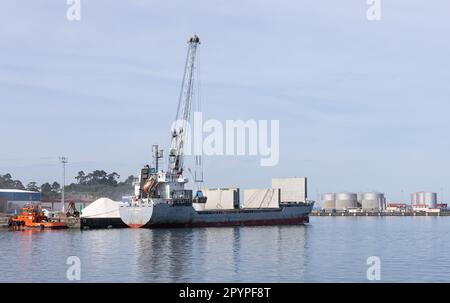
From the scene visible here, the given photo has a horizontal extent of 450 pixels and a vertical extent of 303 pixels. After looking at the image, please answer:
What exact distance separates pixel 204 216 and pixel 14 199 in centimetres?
8096

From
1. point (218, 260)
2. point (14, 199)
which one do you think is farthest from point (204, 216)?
point (14, 199)

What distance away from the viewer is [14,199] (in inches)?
7175

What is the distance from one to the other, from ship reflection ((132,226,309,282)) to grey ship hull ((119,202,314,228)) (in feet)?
90.9

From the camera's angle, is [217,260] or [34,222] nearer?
[217,260]

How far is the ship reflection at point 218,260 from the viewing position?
160 feet

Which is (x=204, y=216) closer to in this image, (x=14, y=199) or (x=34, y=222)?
(x=34, y=222)

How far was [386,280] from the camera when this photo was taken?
47.7m

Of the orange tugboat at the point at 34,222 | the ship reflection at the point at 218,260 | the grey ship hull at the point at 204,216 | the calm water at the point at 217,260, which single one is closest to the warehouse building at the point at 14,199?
the orange tugboat at the point at 34,222

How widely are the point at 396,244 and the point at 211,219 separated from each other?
161ft

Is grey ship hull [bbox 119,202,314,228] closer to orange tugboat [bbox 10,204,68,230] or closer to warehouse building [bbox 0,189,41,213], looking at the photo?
orange tugboat [bbox 10,204,68,230]

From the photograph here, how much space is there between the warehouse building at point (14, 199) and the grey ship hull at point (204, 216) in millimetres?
71763

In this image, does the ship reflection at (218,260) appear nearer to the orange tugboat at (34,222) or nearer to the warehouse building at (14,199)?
the orange tugboat at (34,222)

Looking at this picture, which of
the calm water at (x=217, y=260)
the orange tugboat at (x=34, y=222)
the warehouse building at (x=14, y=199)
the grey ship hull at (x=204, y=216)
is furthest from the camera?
the warehouse building at (x=14, y=199)
